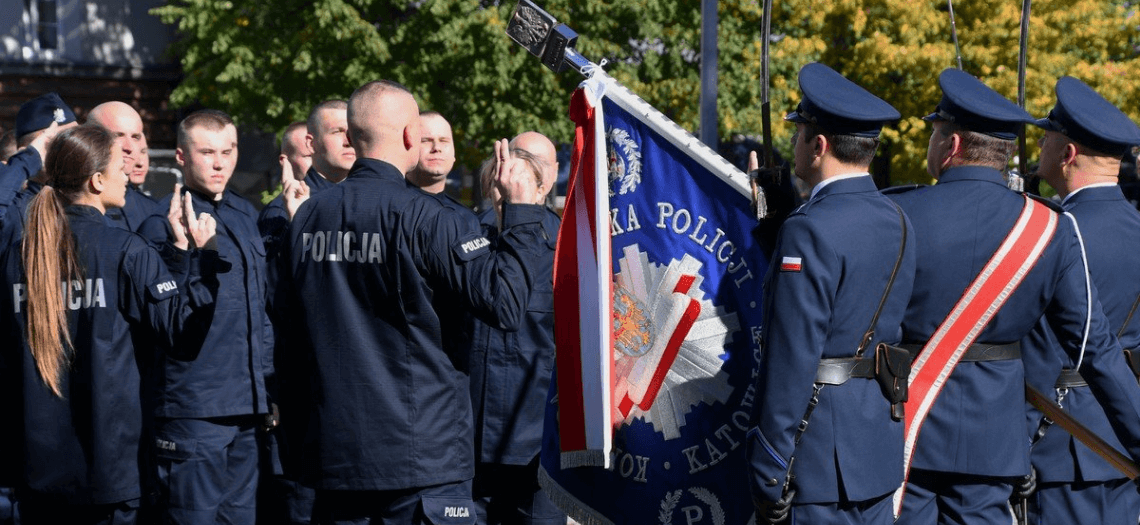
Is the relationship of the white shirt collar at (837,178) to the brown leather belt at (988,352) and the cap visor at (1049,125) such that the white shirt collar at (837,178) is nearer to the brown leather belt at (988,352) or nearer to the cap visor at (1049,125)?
the brown leather belt at (988,352)

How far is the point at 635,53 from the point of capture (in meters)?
22.1

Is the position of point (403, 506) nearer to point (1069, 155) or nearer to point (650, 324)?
point (650, 324)

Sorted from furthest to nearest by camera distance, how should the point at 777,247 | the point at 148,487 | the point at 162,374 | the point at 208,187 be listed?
the point at 208,187 < the point at 162,374 < the point at 148,487 < the point at 777,247

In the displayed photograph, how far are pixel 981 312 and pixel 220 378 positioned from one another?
3.21 meters

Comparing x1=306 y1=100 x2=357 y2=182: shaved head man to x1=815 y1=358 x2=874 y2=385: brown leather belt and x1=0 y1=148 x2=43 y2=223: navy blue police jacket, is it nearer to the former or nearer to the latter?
x1=0 y1=148 x2=43 y2=223: navy blue police jacket

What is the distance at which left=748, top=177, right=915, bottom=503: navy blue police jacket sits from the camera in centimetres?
383

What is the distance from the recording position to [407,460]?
4.30 m

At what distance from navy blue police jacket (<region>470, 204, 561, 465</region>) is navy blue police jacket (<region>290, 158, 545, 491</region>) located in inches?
47.2

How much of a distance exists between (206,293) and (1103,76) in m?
17.5

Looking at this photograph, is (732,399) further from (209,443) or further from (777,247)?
(209,443)

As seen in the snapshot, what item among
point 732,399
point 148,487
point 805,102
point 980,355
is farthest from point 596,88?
point 148,487

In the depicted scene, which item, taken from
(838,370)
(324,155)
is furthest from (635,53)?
(838,370)

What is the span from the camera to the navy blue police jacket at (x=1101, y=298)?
5043 millimetres

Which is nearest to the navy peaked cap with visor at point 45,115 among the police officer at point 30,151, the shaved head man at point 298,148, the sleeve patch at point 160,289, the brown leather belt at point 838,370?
the police officer at point 30,151
